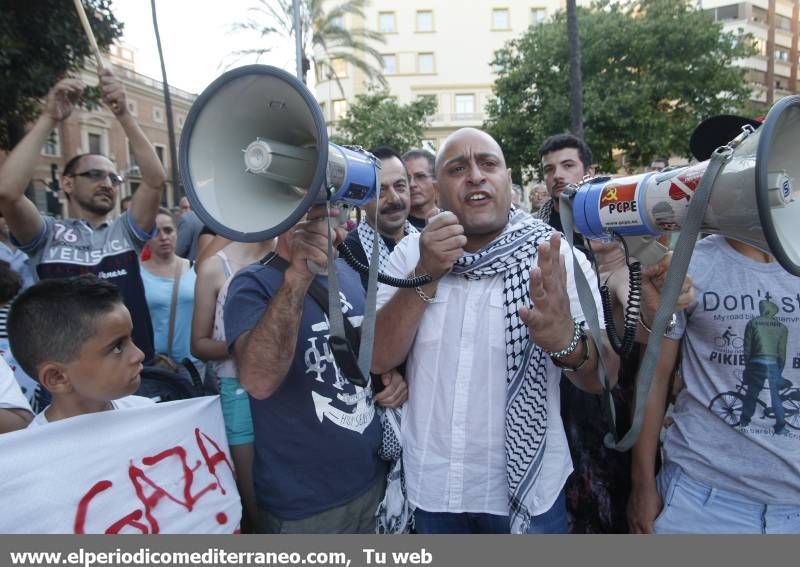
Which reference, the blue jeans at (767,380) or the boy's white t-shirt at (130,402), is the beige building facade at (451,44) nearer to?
the boy's white t-shirt at (130,402)

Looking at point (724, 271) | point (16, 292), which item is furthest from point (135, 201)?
point (724, 271)

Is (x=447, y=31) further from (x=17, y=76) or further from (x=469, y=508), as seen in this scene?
(x=469, y=508)

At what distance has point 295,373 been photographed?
1812 mm

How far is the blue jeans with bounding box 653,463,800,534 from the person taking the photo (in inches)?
63.0

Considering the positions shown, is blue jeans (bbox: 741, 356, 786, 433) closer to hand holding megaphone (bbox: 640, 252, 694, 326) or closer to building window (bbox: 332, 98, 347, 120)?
hand holding megaphone (bbox: 640, 252, 694, 326)

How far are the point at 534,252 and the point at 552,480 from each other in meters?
0.70

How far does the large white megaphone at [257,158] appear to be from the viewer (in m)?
1.33

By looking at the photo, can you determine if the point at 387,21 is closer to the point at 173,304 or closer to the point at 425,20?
the point at 425,20

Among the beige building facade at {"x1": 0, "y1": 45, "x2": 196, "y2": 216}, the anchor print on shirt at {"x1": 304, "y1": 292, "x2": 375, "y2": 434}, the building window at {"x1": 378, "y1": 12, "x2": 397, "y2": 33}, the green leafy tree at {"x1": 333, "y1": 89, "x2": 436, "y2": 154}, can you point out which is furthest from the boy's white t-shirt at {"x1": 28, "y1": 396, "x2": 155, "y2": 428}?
the building window at {"x1": 378, "y1": 12, "x2": 397, "y2": 33}

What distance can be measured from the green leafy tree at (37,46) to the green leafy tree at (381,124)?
13890 mm

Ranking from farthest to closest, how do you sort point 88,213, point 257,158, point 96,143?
point 96,143 → point 88,213 → point 257,158

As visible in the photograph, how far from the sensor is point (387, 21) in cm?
3503

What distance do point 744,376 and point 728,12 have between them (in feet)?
140

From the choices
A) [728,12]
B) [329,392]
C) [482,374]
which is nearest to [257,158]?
[329,392]
